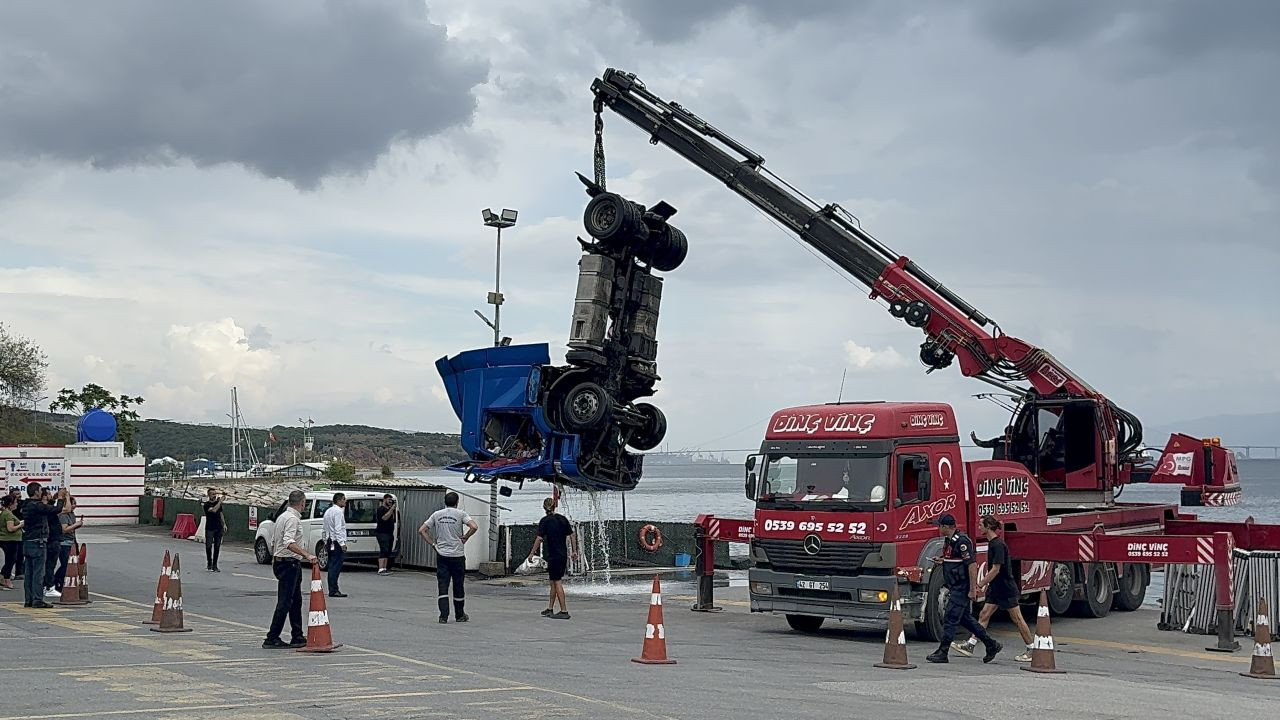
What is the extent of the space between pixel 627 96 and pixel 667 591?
9.45 m

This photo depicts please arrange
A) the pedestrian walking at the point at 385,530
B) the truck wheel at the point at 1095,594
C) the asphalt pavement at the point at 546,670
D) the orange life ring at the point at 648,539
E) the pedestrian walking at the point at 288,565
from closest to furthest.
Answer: the asphalt pavement at the point at 546,670 < the pedestrian walking at the point at 288,565 < the truck wheel at the point at 1095,594 < the pedestrian walking at the point at 385,530 < the orange life ring at the point at 648,539

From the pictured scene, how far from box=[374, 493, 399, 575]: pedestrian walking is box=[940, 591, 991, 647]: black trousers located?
53.2 ft

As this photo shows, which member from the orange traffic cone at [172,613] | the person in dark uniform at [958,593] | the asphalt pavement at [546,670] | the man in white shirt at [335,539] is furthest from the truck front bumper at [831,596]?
the man in white shirt at [335,539]

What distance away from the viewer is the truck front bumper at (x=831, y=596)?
16.7m

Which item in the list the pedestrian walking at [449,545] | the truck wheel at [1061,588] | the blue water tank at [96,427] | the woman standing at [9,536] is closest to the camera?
the pedestrian walking at [449,545]

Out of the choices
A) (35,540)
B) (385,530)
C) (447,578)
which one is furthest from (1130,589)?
(35,540)

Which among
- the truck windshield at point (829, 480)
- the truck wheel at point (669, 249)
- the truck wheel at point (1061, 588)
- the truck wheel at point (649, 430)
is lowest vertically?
the truck wheel at point (1061, 588)

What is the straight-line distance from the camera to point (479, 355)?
22562 mm

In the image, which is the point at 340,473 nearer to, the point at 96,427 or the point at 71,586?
the point at 96,427

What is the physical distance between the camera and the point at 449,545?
17812 millimetres

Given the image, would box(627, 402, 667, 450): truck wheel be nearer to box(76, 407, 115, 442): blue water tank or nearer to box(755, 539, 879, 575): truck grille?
box(755, 539, 879, 575): truck grille

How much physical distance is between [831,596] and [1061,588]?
5269 mm

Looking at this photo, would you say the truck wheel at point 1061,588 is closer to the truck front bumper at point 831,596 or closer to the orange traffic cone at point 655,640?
the truck front bumper at point 831,596

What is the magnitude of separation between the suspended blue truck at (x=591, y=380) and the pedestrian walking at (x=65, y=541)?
6112 millimetres
